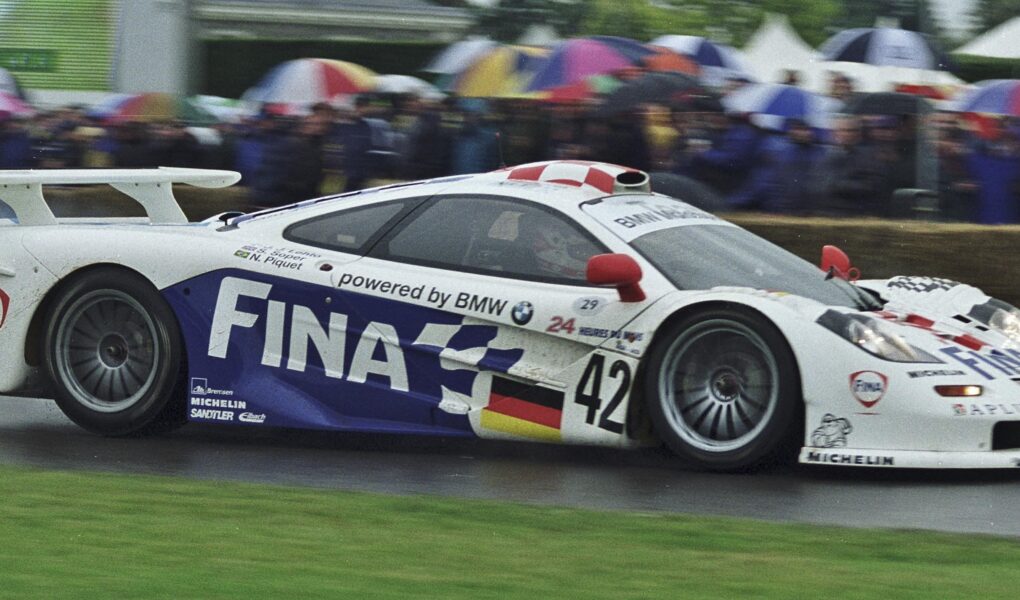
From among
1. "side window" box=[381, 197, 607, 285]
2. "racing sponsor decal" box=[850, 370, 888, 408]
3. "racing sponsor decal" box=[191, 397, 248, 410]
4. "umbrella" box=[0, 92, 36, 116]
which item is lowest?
"racing sponsor decal" box=[191, 397, 248, 410]

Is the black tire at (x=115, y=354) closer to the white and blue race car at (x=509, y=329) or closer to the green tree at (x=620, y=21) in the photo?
the white and blue race car at (x=509, y=329)

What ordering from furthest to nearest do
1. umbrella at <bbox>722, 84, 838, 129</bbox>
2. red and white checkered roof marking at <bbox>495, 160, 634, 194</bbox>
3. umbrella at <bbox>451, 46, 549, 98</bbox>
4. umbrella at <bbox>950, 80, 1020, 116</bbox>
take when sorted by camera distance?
umbrella at <bbox>451, 46, 549, 98</bbox>
umbrella at <bbox>722, 84, 838, 129</bbox>
umbrella at <bbox>950, 80, 1020, 116</bbox>
red and white checkered roof marking at <bbox>495, 160, 634, 194</bbox>

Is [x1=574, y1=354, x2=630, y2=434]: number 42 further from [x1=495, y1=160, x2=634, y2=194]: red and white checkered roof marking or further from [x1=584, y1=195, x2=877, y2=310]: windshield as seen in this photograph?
[x1=495, y1=160, x2=634, y2=194]: red and white checkered roof marking

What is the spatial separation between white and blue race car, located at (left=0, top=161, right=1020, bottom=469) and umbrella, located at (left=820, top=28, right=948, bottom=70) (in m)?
4.39

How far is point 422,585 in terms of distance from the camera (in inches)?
176

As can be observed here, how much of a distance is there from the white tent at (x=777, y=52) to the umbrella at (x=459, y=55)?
2.11m

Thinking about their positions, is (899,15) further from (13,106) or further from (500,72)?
(13,106)

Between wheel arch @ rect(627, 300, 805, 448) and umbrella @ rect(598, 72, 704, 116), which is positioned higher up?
umbrella @ rect(598, 72, 704, 116)

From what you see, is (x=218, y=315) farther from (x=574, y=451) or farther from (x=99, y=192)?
(x=99, y=192)

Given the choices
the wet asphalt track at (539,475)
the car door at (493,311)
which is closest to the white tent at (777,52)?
the car door at (493,311)

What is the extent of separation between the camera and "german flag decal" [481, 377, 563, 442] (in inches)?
273

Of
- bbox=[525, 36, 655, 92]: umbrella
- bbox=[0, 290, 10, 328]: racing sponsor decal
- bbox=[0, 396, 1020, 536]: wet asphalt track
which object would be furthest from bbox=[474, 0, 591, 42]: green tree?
bbox=[0, 290, 10, 328]: racing sponsor decal

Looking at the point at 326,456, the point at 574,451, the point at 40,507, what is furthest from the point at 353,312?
the point at 40,507

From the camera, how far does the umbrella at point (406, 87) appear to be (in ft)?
43.3
